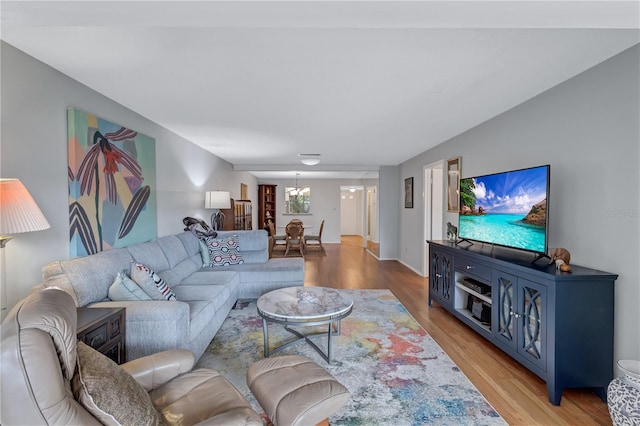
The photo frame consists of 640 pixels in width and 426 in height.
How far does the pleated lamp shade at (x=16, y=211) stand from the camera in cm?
141

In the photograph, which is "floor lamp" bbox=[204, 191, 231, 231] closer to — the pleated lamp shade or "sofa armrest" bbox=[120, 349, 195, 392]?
the pleated lamp shade

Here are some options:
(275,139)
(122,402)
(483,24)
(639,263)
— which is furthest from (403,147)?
(122,402)

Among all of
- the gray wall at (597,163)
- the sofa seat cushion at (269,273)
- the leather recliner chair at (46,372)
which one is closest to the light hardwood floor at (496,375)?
the gray wall at (597,163)

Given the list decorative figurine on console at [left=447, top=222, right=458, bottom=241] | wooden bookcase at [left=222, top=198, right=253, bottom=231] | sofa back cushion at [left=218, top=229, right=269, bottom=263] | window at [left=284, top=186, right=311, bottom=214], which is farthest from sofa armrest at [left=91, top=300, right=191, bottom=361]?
window at [left=284, top=186, right=311, bottom=214]

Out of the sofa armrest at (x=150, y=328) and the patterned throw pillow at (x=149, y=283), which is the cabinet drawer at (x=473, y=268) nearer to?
the sofa armrest at (x=150, y=328)

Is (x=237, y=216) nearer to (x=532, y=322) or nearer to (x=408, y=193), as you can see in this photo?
(x=408, y=193)

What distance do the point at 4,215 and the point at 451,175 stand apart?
4542 millimetres

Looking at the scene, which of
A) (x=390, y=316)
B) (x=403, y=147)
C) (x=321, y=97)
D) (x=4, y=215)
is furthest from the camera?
(x=403, y=147)

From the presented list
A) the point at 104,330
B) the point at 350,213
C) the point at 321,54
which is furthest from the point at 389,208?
the point at 104,330

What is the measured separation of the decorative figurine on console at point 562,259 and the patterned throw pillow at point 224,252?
11.4 feet

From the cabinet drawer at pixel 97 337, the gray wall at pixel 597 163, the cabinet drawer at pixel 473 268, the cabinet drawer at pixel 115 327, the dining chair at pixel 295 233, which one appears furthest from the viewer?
the dining chair at pixel 295 233

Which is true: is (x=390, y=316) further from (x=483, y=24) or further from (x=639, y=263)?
(x=483, y=24)

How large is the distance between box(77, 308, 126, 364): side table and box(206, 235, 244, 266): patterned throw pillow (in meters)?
2.10

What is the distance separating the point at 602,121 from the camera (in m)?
2.04
